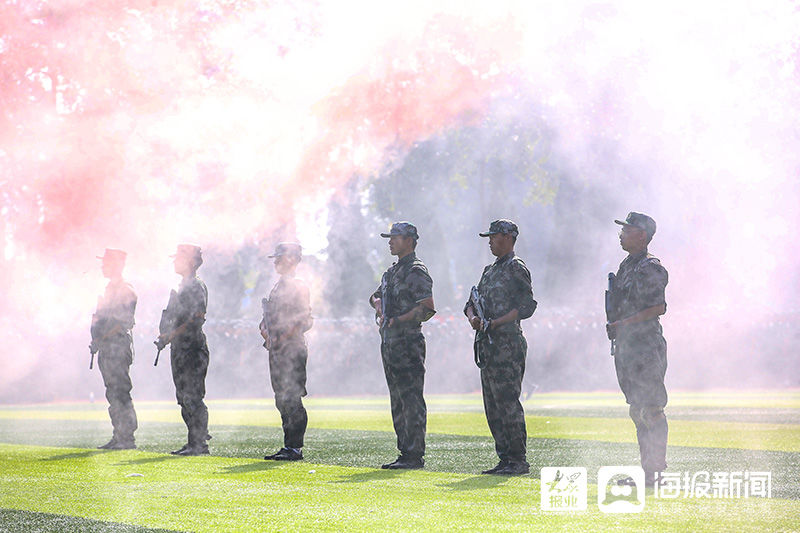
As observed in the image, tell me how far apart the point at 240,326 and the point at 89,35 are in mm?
15373

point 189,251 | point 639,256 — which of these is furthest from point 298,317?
point 639,256

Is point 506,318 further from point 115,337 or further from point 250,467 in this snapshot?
point 115,337

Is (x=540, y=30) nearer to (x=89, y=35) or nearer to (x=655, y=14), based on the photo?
(x=655, y=14)

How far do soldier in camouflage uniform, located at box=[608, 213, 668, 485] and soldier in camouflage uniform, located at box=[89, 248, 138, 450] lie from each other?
7460mm

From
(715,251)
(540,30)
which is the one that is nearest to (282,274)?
(540,30)

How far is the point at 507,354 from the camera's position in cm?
1170

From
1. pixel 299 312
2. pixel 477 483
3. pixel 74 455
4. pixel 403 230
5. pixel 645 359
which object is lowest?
pixel 477 483

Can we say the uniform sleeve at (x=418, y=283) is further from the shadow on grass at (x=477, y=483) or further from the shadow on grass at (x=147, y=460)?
the shadow on grass at (x=147, y=460)

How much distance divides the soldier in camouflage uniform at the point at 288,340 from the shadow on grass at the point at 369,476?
5.81 ft

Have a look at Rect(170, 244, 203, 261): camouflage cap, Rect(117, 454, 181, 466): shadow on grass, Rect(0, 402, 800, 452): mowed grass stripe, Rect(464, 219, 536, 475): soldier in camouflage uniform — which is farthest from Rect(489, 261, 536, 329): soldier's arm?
Rect(170, 244, 203, 261): camouflage cap

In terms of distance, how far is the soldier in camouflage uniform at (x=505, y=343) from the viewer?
11602 mm

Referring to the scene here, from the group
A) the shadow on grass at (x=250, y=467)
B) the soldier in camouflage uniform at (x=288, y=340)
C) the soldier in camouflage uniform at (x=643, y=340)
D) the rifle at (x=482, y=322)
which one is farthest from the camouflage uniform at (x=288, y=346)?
the soldier in camouflage uniform at (x=643, y=340)

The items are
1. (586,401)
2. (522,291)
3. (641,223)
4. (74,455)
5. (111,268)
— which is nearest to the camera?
(641,223)

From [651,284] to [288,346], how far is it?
15.7ft
